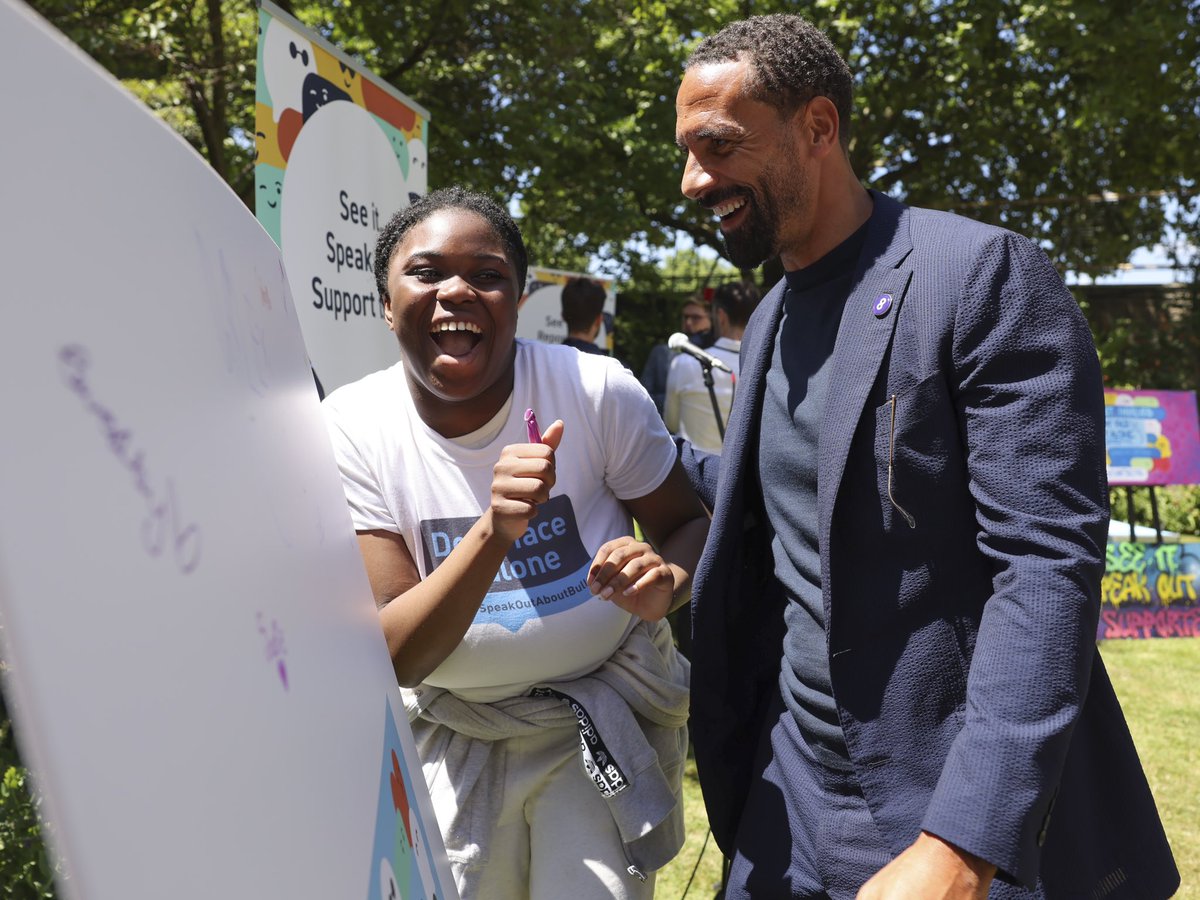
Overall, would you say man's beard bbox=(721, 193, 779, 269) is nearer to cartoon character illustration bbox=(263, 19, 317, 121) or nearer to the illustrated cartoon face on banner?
cartoon character illustration bbox=(263, 19, 317, 121)

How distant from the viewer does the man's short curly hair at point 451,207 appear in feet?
6.84

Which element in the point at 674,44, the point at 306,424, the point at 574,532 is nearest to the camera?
the point at 306,424

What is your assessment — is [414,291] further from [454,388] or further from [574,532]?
[574,532]

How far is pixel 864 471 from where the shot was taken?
161 centimetres

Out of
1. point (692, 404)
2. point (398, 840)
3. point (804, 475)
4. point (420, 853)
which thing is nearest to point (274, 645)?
point (398, 840)

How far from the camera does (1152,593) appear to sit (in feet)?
25.6

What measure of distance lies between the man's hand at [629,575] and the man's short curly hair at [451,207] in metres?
0.58

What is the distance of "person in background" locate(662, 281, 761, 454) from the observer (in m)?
6.25

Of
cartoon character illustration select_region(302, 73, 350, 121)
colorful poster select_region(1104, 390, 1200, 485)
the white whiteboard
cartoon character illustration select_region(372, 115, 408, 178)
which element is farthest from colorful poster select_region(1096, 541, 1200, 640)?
the white whiteboard

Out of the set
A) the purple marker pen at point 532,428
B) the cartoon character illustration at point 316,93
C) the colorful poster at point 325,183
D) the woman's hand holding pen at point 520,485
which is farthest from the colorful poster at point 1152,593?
the woman's hand holding pen at point 520,485

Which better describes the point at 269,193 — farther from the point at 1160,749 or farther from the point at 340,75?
the point at 1160,749

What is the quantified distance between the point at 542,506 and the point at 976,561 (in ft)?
2.51

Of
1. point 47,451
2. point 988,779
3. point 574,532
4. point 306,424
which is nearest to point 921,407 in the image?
point 988,779

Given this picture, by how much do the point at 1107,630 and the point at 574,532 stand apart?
6.76m
